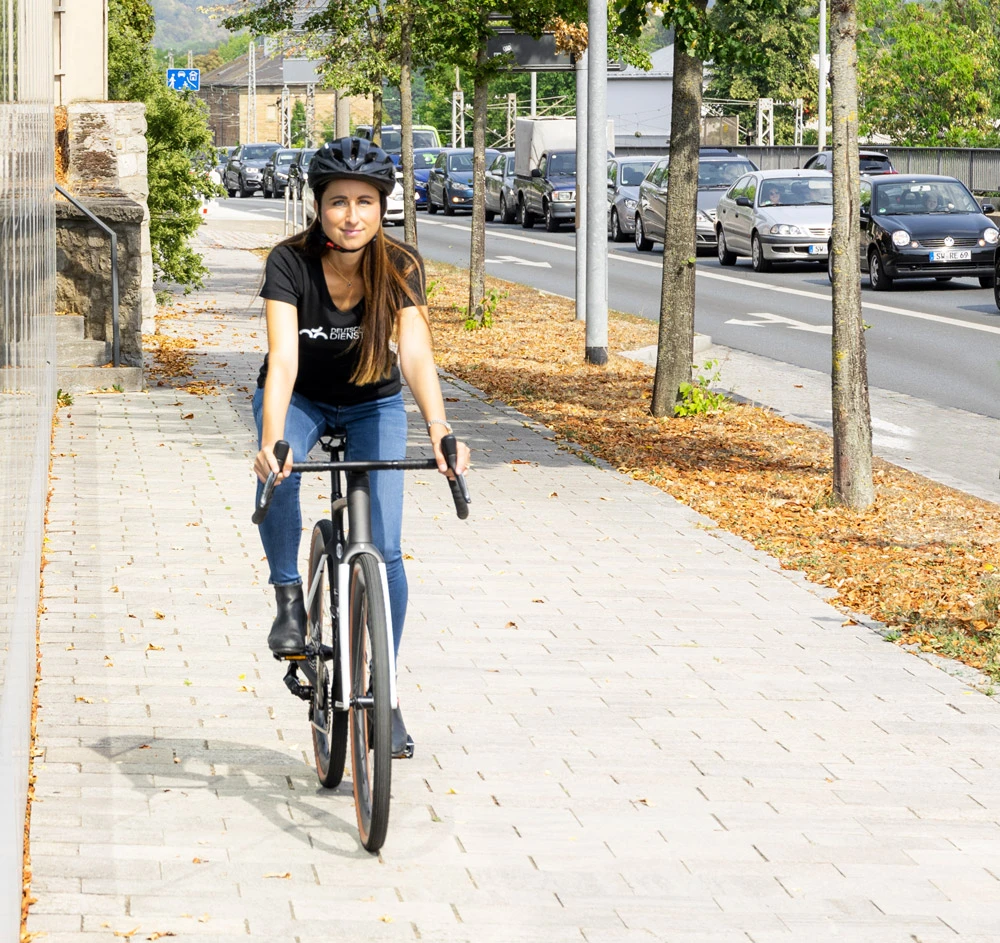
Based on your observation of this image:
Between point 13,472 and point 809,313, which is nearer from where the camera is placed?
point 13,472

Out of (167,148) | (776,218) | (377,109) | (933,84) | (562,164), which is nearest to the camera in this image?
(167,148)

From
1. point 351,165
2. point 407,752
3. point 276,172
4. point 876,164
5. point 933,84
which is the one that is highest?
point 933,84

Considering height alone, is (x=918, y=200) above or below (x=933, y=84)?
below

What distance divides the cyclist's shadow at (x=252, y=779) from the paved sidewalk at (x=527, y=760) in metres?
0.01

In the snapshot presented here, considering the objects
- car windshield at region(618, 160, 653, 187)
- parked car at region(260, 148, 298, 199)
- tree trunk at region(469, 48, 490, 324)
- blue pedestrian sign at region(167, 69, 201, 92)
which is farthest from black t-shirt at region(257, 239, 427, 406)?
parked car at region(260, 148, 298, 199)

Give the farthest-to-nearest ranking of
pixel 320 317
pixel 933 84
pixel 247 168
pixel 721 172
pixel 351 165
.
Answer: pixel 247 168 → pixel 933 84 → pixel 721 172 → pixel 320 317 → pixel 351 165

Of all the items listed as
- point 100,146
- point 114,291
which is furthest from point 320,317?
point 100,146

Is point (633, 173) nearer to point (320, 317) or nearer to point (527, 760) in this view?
point (527, 760)

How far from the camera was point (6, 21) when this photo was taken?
4.14m

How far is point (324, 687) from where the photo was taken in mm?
4926

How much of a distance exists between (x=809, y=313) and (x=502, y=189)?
2138cm

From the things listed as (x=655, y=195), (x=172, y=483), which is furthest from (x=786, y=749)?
(x=655, y=195)

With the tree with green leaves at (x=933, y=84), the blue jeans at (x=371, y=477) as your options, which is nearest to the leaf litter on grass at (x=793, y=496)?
the blue jeans at (x=371, y=477)

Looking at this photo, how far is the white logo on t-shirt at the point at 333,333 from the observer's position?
15.7ft
